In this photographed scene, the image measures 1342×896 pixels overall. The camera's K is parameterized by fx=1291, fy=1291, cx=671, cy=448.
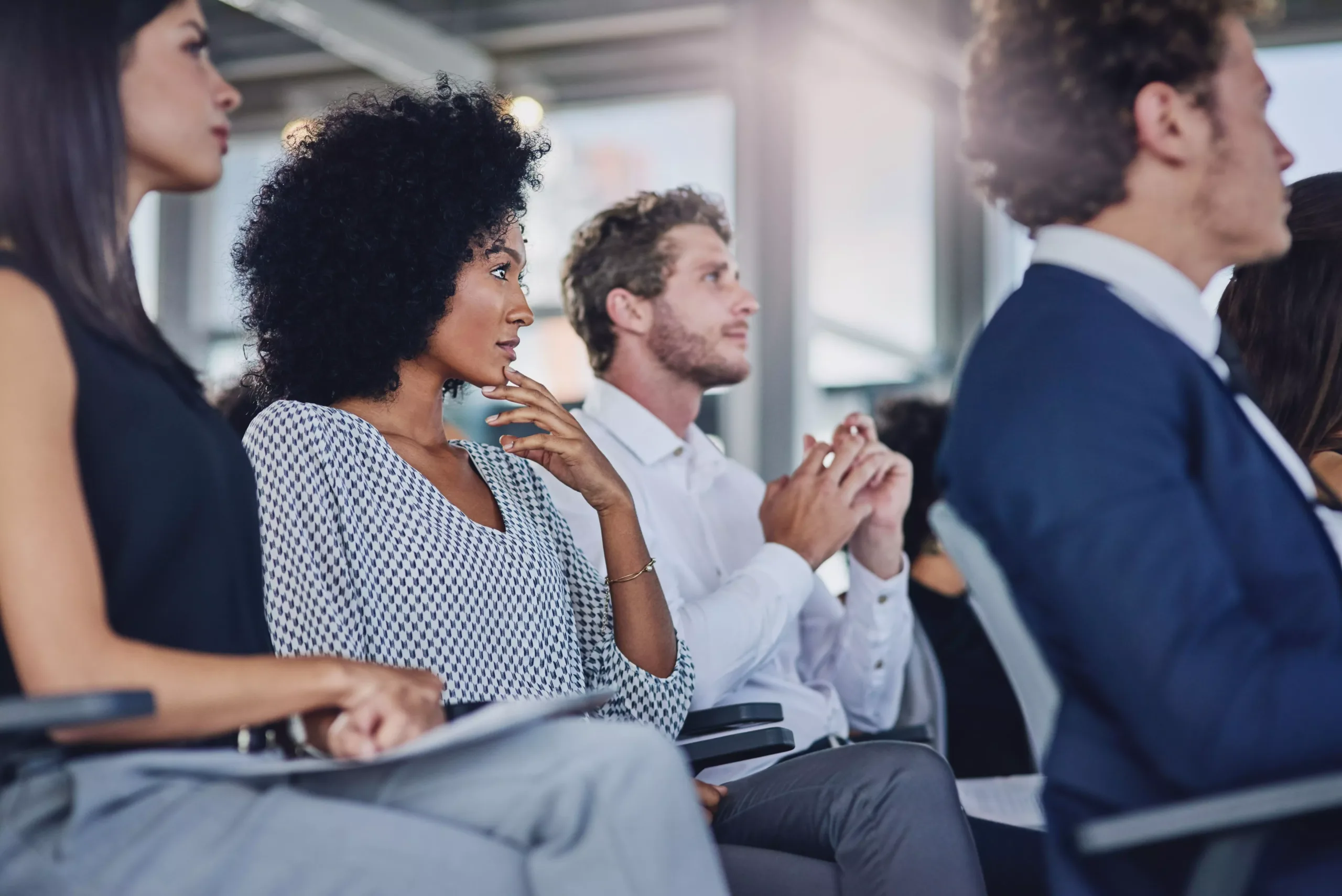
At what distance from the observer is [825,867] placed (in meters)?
1.78

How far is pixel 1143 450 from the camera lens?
1.04m

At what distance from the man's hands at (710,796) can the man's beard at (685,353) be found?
91 cm

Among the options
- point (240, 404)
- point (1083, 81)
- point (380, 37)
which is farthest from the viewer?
point (380, 37)

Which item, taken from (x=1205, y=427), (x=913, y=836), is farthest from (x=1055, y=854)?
(x=913, y=836)

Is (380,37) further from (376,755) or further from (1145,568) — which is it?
(1145,568)

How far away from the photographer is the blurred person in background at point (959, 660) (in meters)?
2.45

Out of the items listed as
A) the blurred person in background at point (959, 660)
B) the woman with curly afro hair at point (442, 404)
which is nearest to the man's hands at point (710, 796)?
the woman with curly afro hair at point (442, 404)

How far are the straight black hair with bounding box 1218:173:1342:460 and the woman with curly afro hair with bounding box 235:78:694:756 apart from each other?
879 mm

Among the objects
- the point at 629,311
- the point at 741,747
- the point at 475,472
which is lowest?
the point at 741,747

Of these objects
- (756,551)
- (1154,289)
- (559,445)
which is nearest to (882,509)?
(756,551)

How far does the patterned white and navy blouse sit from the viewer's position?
1479 mm

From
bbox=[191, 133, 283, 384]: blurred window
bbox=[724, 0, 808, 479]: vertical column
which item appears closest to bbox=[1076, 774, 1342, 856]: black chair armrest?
bbox=[724, 0, 808, 479]: vertical column

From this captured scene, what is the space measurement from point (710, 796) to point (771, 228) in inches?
118

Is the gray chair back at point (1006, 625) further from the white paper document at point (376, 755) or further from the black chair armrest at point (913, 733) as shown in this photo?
the black chair armrest at point (913, 733)
